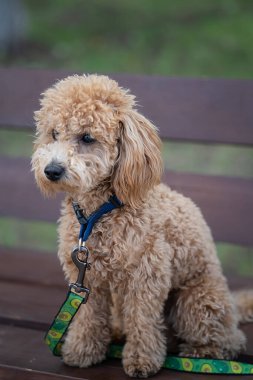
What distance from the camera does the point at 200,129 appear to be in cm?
275

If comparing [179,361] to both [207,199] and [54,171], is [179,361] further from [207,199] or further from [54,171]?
[207,199]

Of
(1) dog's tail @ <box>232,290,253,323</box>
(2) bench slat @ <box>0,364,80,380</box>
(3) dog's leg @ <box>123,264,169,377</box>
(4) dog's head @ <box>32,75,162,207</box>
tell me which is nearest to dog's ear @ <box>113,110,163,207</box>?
(4) dog's head @ <box>32,75,162,207</box>

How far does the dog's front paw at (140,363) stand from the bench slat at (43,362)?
26 millimetres

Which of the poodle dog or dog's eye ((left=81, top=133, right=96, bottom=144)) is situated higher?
dog's eye ((left=81, top=133, right=96, bottom=144))

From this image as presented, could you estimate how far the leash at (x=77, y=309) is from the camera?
1859mm

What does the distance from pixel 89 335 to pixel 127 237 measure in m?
0.37

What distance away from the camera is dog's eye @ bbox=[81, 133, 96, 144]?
183 cm

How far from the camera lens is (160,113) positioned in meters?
2.80

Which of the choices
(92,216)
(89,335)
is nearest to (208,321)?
(89,335)

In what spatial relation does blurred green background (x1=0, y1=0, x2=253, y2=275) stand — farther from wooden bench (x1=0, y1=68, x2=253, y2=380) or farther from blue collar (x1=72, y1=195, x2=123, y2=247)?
blue collar (x1=72, y1=195, x2=123, y2=247)

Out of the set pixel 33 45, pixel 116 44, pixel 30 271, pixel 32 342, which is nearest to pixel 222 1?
pixel 116 44

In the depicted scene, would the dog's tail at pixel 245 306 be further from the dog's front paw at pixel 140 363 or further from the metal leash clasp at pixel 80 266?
the metal leash clasp at pixel 80 266

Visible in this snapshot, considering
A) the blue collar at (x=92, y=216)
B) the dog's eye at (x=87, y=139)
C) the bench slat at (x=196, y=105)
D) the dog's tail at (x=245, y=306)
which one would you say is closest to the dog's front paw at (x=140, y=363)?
the blue collar at (x=92, y=216)

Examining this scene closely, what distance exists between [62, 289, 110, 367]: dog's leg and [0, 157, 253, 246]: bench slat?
860 millimetres
